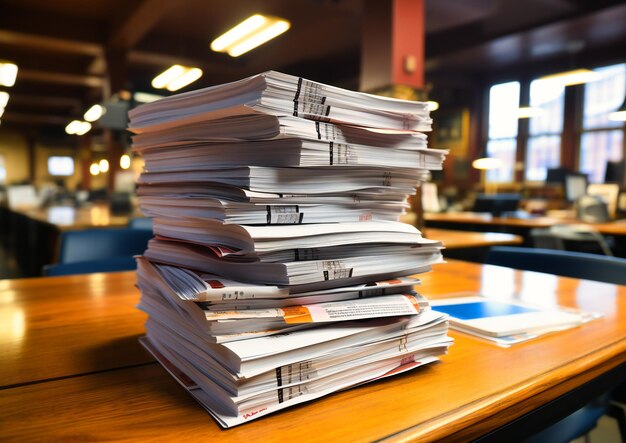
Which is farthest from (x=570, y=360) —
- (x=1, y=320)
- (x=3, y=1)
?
(x=3, y=1)

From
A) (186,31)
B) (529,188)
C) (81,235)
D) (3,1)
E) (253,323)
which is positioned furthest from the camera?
(529,188)

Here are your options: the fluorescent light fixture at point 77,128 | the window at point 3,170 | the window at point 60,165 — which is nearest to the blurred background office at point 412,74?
the fluorescent light fixture at point 77,128

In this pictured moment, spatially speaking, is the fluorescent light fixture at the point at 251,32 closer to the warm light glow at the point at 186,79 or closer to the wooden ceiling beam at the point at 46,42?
the warm light glow at the point at 186,79

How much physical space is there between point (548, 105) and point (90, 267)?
1017 centimetres

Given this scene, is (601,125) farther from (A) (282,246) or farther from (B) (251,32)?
(A) (282,246)

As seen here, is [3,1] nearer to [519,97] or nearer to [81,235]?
[81,235]

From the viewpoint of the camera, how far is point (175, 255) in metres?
0.60

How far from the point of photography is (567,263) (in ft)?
5.06

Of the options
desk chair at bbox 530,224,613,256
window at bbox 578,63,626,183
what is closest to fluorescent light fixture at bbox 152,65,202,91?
desk chair at bbox 530,224,613,256

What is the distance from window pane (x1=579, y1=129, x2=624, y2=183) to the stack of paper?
9411 millimetres

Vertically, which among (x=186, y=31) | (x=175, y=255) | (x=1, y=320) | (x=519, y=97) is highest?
(x=186, y=31)

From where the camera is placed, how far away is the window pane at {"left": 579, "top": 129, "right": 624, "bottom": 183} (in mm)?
8516

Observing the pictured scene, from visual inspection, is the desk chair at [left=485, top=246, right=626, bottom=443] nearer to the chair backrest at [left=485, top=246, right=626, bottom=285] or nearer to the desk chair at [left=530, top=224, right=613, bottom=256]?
the chair backrest at [left=485, top=246, right=626, bottom=285]

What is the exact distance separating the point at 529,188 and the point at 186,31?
7.43 m
